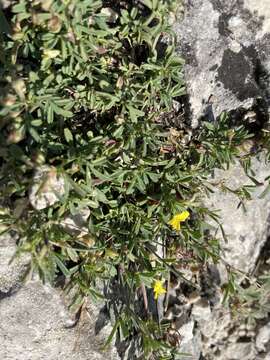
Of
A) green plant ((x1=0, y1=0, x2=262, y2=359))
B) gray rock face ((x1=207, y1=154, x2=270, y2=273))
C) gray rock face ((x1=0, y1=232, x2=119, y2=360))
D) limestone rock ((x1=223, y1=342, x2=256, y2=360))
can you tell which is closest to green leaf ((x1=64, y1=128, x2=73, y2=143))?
green plant ((x1=0, y1=0, x2=262, y2=359))

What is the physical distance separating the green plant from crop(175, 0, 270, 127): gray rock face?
6.9 inches

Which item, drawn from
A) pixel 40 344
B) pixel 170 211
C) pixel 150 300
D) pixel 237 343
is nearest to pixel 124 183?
pixel 170 211

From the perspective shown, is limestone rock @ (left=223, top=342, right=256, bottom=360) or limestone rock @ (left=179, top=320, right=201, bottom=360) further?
limestone rock @ (left=223, top=342, right=256, bottom=360)

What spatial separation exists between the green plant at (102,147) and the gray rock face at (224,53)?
17 centimetres

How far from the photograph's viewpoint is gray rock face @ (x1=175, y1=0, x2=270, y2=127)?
394cm

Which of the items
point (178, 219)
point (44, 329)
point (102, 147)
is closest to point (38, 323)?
point (44, 329)

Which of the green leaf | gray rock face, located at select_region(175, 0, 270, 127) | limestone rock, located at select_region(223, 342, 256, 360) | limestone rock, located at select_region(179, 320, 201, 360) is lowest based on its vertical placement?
limestone rock, located at select_region(223, 342, 256, 360)

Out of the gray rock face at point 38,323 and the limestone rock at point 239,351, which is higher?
the gray rock face at point 38,323

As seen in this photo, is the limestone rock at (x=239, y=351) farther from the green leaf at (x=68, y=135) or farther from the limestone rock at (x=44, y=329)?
the green leaf at (x=68, y=135)

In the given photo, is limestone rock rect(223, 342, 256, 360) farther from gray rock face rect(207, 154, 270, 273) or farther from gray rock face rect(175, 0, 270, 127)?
gray rock face rect(175, 0, 270, 127)

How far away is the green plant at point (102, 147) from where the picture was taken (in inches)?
129

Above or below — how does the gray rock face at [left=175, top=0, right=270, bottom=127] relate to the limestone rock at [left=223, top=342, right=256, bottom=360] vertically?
above

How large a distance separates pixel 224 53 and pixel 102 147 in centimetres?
121

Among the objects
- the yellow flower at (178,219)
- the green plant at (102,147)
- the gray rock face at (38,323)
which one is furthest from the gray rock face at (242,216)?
the gray rock face at (38,323)
